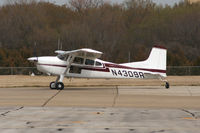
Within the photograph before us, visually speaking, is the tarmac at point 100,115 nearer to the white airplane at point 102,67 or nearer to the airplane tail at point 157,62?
the white airplane at point 102,67

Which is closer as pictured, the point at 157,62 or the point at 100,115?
the point at 100,115

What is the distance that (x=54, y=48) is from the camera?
45.1m

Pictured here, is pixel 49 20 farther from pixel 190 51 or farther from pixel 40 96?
pixel 40 96

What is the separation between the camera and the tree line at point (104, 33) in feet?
148

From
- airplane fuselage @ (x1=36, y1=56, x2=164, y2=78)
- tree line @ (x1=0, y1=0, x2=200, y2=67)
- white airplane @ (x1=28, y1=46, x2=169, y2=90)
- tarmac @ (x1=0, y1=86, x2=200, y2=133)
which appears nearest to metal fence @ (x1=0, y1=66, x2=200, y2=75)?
tree line @ (x1=0, y1=0, x2=200, y2=67)

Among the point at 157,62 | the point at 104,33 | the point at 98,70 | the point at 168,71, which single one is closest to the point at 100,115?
the point at 98,70

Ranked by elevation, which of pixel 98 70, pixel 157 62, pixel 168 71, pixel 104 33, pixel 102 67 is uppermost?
pixel 104 33

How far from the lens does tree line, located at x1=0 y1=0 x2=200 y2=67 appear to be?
148ft

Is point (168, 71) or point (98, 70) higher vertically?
point (98, 70)

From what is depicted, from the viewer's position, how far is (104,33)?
4784 cm

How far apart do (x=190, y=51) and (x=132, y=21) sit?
14.3 meters

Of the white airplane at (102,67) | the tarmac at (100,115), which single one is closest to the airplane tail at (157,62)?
the white airplane at (102,67)

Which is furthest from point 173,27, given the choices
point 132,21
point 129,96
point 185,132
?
point 185,132

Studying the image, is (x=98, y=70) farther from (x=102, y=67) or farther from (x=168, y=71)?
(x=168, y=71)
